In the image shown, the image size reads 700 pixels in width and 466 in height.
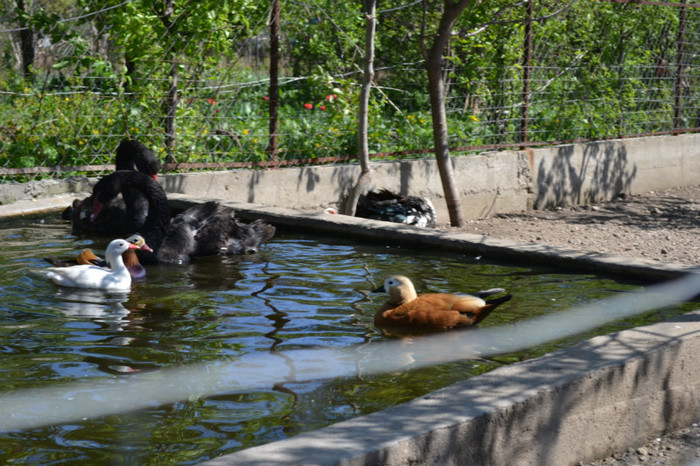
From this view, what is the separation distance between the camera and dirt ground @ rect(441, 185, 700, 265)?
9906 mm

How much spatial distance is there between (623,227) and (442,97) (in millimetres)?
3193

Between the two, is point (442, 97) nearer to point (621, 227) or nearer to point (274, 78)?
point (274, 78)

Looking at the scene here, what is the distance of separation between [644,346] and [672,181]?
12.4 meters

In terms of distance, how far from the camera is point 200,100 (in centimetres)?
1069

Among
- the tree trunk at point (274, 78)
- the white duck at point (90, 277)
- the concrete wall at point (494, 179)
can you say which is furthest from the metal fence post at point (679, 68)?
the white duck at point (90, 277)

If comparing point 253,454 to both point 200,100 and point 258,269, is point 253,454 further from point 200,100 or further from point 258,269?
point 200,100

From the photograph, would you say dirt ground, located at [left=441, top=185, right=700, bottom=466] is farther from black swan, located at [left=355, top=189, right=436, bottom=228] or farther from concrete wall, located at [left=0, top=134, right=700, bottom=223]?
black swan, located at [left=355, top=189, right=436, bottom=228]

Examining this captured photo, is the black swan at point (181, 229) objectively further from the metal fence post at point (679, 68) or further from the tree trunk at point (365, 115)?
the metal fence post at point (679, 68)

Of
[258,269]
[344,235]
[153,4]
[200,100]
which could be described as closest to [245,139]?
[200,100]

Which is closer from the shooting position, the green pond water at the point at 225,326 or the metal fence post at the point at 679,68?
the green pond water at the point at 225,326

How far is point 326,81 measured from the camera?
10.3m

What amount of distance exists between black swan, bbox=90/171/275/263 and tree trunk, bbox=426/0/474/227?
317 cm

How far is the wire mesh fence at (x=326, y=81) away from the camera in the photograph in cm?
1012

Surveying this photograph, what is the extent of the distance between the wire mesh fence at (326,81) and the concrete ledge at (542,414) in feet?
19.9
